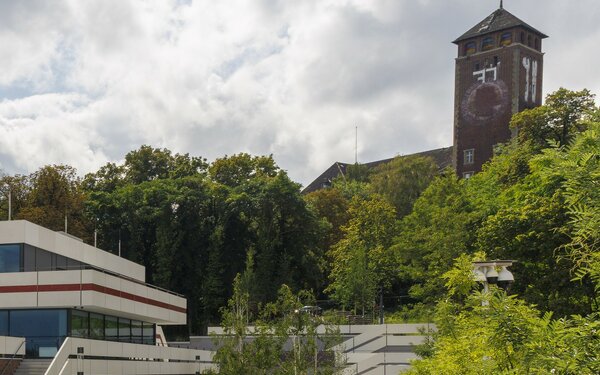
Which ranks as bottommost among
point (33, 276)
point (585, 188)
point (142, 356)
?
point (142, 356)

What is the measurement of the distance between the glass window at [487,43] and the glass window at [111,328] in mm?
80460

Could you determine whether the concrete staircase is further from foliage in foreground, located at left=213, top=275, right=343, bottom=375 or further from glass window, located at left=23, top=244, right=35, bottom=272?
foliage in foreground, located at left=213, top=275, right=343, bottom=375

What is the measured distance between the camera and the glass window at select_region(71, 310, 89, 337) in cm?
3891

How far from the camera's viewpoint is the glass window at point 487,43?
377 feet

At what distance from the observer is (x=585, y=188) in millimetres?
11336

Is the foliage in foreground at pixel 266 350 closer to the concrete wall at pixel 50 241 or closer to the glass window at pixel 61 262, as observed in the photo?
the concrete wall at pixel 50 241

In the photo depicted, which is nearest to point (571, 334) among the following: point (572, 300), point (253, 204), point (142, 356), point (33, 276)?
point (33, 276)

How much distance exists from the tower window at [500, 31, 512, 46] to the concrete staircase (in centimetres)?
8686

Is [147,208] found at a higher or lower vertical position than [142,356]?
higher

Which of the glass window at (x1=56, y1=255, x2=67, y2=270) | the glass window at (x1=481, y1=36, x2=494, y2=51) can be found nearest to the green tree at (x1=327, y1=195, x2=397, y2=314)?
the glass window at (x1=56, y1=255, x2=67, y2=270)

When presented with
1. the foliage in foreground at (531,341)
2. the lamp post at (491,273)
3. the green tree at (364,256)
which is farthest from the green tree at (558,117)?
the foliage in foreground at (531,341)

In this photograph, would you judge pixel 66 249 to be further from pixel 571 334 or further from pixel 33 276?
pixel 571 334

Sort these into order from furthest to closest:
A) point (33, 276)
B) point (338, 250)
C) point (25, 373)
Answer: point (338, 250) < point (33, 276) < point (25, 373)

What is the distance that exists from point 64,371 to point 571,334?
27.6 meters
